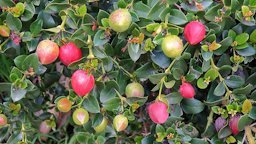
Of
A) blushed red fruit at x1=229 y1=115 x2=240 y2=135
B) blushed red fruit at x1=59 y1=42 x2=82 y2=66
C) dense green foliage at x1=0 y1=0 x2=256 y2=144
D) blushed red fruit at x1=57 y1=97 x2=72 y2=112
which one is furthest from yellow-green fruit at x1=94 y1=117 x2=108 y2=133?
blushed red fruit at x1=229 y1=115 x2=240 y2=135

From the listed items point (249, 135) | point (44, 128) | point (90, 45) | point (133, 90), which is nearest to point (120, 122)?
point (133, 90)

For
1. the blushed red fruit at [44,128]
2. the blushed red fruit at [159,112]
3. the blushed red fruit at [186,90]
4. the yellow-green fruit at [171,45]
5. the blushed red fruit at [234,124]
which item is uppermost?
the yellow-green fruit at [171,45]

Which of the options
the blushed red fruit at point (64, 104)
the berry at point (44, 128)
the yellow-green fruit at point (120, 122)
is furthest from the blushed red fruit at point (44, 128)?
the yellow-green fruit at point (120, 122)

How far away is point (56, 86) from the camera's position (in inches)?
67.8

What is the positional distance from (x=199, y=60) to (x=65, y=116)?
0.68 meters

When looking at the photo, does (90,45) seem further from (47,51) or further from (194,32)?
(194,32)

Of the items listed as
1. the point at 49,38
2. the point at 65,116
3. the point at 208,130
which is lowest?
the point at 65,116

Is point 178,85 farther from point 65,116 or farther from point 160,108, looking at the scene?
point 65,116

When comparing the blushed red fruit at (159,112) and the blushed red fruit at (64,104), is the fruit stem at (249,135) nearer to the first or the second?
the blushed red fruit at (159,112)

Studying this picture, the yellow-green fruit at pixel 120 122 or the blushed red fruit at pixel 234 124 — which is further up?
the yellow-green fruit at pixel 120 122

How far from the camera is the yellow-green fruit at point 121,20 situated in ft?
3.77

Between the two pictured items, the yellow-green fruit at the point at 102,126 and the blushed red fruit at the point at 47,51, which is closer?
the blushed red fruit at the point at 47,51

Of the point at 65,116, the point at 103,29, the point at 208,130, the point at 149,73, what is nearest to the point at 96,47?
the point at 103,29

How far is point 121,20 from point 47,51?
202 millimetres
